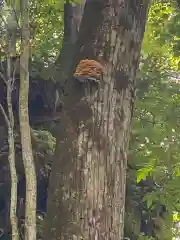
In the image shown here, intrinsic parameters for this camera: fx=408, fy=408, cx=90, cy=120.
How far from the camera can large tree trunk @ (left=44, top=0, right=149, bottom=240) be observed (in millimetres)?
2502

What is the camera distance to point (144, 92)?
458 cm

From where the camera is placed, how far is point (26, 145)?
113 inches

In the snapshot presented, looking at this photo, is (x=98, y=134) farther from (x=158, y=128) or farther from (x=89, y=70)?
(x=158, y=128)

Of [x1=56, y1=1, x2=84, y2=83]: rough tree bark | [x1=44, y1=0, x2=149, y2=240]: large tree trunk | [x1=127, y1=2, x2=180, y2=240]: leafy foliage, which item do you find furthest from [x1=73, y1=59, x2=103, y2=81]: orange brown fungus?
[x1=56, y1=1, x2=84, y2=83]: rough tree bark

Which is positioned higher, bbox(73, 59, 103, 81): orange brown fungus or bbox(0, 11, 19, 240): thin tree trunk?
bbox(73, 59, 103, 81): orange brown fungus

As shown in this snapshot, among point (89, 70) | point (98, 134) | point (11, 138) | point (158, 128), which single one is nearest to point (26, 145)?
point (11, 138)

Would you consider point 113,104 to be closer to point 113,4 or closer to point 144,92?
point 113,4

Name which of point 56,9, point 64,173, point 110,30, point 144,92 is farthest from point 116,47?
point 56,9

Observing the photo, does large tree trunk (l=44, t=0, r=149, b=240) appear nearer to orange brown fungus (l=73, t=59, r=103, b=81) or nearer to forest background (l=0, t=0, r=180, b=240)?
orange brown fungus (l=73, t=59, r=103, b=81)

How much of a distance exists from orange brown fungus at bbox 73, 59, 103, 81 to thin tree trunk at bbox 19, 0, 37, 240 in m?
0.53

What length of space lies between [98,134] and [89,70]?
16.4 inches

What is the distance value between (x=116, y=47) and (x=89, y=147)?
0.72 metres

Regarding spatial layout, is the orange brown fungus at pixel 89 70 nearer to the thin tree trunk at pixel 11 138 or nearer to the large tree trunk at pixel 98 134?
the large tree trunk at pixel 98 134

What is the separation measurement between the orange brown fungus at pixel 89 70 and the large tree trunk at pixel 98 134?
2.6 inches
